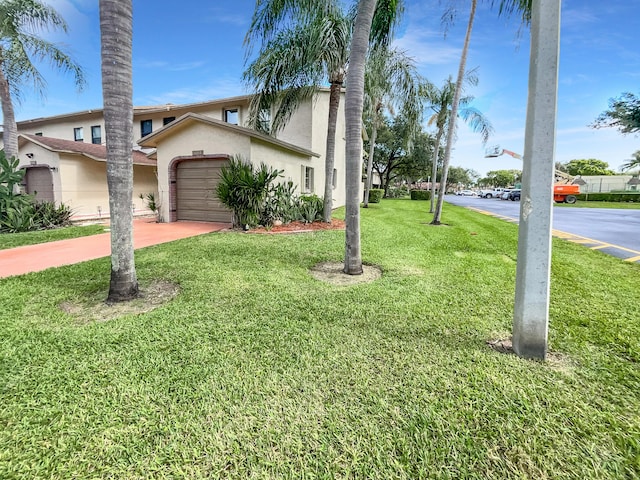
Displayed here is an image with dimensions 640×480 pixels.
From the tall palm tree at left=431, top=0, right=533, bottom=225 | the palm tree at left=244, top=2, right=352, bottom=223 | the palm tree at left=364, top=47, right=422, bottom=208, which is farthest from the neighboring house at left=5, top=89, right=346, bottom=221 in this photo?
the tall palm tree at left=431, top=0, right=533, bottom=225

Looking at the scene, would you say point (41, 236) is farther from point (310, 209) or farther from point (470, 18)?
point (470, 18)

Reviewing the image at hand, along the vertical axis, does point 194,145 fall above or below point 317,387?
above

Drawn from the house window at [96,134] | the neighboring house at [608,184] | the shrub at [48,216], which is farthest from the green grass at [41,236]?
the neighboring house at [608,184]

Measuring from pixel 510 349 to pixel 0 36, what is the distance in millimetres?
18480

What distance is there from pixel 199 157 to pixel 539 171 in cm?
1110

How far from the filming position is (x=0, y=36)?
1135cm

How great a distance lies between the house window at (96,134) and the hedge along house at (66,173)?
498 centimetres

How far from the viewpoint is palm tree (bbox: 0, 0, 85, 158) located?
11.6 m

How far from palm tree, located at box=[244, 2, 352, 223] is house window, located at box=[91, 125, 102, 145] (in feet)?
47.2

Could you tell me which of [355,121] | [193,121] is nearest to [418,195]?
[193,121]

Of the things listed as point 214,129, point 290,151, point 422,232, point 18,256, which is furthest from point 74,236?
point 422,232

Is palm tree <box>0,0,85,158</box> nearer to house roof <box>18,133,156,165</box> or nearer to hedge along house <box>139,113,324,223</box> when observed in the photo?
house roof <box>18,133,156,165</box>

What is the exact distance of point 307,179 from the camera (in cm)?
1619

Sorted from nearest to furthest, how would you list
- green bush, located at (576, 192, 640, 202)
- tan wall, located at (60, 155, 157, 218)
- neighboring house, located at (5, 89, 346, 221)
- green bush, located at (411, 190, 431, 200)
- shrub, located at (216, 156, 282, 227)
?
shrub, located at (216, 156, 282, 227) < neighboring house, located at (5, 89, 346, 221) < tan wall, located at (60, 155, 157, 218) < green bush, located at (576, 192, 640, 202) < green bush, located at (411, 190, 431, 200)
